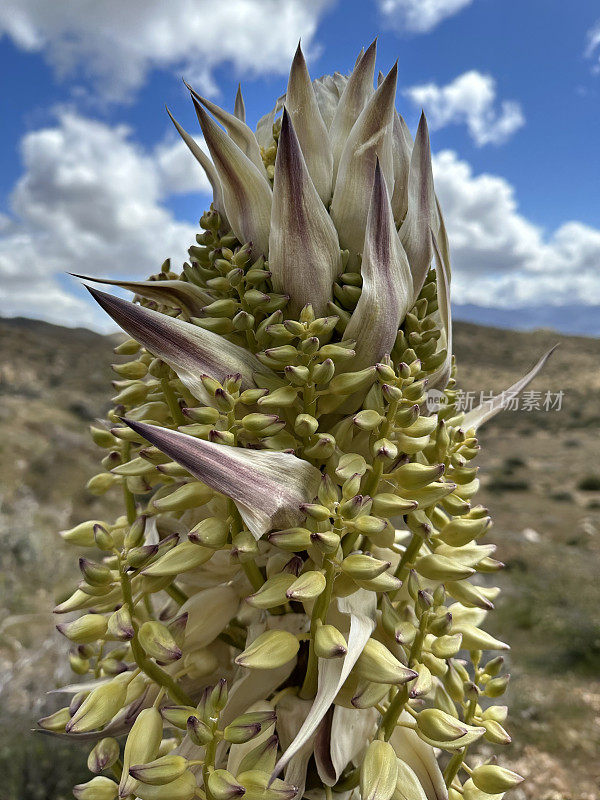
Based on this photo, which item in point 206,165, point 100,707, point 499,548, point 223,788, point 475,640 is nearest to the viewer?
point 223,788

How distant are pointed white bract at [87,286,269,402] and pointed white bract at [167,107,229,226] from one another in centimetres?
26

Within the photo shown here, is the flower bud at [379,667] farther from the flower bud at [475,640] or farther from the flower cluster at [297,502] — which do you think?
the flower bud at [475,640]

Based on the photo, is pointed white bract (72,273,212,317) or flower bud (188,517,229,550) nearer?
flower bud (188,517,229,550)

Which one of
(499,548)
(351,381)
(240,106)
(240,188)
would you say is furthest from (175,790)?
(499,548)

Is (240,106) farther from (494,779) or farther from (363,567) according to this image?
(494,779)

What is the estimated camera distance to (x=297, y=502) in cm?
64

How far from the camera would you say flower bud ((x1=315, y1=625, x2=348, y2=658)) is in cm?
58

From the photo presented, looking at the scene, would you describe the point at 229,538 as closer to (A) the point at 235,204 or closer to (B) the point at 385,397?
(B) the point at 385,397

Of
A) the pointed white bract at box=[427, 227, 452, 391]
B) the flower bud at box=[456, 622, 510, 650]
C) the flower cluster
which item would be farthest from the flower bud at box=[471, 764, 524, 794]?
the pointed white bract at box=[427, 227, 452, 391]

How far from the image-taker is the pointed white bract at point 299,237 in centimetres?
68

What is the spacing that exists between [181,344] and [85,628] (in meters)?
0.35

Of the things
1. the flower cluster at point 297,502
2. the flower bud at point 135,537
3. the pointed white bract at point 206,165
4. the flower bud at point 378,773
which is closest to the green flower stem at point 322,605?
the flower cluster at point 297,502

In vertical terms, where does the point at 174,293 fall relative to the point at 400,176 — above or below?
below

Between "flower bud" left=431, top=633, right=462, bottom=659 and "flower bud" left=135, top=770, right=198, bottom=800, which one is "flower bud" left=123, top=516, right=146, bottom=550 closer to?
"flower bud" left=135, top=770, right=198, bottom=800
